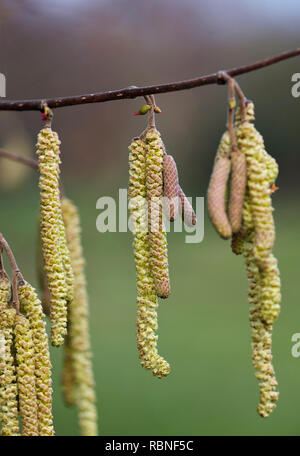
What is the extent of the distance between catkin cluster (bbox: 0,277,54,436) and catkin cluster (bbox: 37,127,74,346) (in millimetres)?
42

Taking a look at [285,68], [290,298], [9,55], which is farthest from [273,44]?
[9,55]

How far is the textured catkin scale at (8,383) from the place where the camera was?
1.08 m

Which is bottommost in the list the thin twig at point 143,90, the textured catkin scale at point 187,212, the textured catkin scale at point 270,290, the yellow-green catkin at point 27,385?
the yellow-green catkin at point 27,385

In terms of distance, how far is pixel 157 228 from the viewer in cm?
110

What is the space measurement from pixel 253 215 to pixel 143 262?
0.23 metres

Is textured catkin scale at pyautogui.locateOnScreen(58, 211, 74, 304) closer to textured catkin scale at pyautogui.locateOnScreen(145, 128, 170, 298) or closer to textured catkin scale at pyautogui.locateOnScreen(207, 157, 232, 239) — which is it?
textured catkin scale at pyautogui.locateOnScreen(145, 128, 170, 298)

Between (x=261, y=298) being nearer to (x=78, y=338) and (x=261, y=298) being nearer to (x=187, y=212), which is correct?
(x=187, y=212)

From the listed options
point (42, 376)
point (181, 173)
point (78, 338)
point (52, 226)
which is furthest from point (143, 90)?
point (181, 173)

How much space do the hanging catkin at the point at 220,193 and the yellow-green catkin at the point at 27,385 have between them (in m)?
0.39

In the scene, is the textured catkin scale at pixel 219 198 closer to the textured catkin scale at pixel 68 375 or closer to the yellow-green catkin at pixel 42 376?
the yellow-green catkin at pixel 42 376

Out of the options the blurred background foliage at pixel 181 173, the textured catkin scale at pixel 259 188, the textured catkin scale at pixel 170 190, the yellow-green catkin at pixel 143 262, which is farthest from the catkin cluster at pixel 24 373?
the blurred background foliage at pixel 181 173

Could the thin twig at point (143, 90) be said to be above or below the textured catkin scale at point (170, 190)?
above

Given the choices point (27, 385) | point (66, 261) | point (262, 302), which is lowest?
point (27, 385)

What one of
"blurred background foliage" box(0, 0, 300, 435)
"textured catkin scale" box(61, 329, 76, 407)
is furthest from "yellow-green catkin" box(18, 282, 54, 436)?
"blurred background foliage" box(0, 0, 300, 435)
